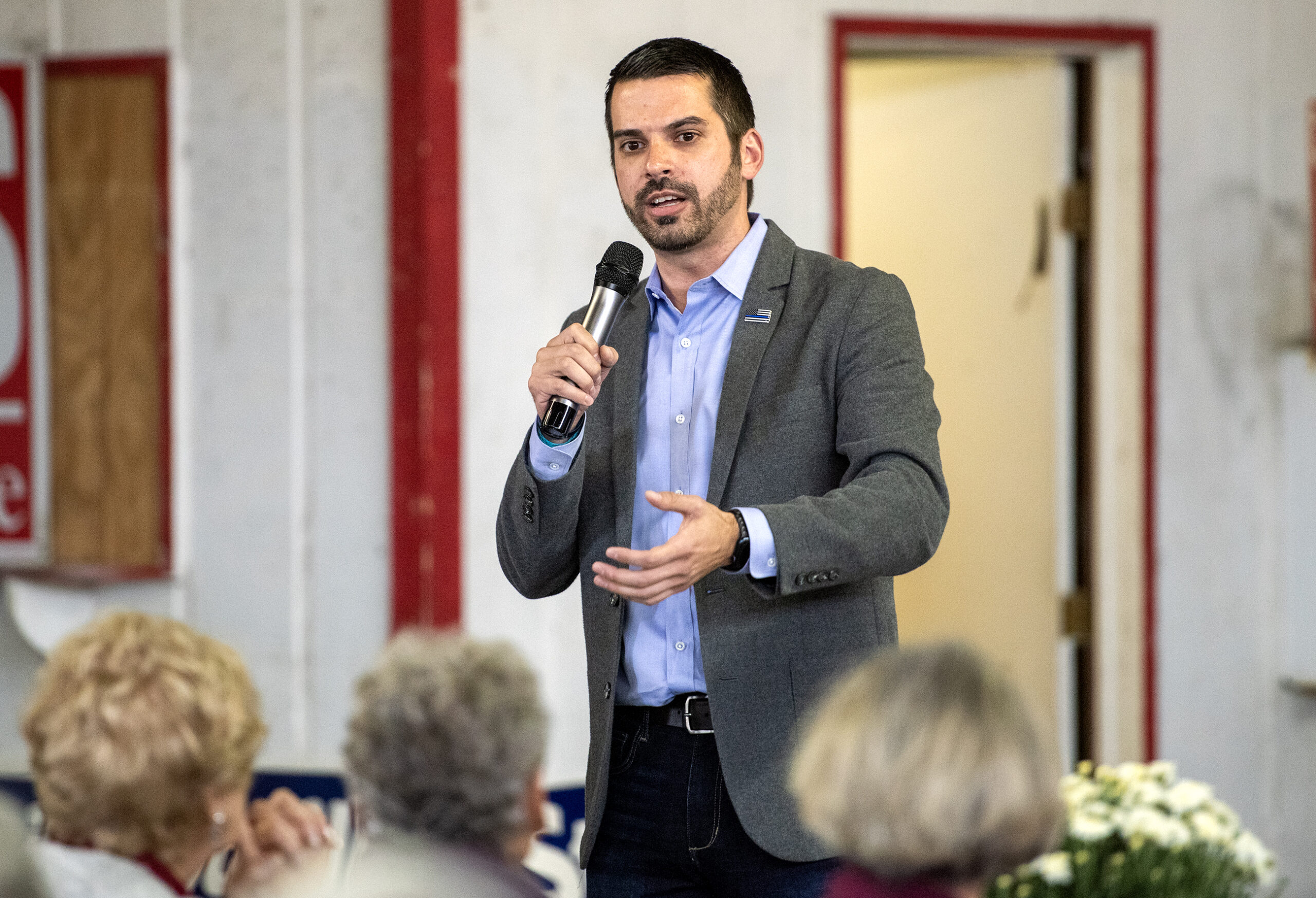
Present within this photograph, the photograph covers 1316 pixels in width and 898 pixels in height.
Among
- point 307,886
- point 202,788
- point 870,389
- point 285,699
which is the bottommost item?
point 285,699

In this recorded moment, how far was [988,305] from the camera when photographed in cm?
401

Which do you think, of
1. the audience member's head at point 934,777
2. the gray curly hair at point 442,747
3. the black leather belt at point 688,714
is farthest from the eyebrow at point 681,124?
the audience member's head at point 934,777

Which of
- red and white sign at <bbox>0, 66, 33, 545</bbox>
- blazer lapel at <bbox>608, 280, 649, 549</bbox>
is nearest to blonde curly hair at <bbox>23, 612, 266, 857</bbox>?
blazer lapel at <bbox>608, 280, 649, 549</bbox>

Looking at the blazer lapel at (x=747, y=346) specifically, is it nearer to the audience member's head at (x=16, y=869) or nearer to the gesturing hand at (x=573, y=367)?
the gesturing hand at (x=573, y=367)

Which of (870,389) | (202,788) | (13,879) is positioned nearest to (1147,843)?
(870,389)

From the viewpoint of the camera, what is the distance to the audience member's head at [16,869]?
1.25m

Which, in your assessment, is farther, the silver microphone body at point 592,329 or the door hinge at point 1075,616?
the door hinge at point 1075,616

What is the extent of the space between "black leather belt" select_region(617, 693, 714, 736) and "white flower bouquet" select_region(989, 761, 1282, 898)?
16.4 inches

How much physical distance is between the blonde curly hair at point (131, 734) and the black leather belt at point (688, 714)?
0.60 metres

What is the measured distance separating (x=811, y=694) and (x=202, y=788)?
0.75 meters

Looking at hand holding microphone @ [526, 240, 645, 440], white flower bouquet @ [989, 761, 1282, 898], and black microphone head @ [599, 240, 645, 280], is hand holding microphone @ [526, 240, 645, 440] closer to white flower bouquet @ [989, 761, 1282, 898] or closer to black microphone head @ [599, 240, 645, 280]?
black microphone head @ [599, 240, 645, 280]

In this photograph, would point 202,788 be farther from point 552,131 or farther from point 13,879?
point 552,131

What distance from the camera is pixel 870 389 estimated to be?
5.65 feet

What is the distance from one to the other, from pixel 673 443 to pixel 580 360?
0.81 ft
